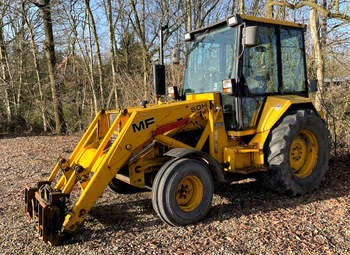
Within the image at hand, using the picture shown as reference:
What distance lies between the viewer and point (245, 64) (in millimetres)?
4551

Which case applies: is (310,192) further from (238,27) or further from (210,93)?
(238,27)

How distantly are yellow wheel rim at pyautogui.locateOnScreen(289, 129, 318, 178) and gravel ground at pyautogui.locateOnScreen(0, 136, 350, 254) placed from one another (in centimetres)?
41

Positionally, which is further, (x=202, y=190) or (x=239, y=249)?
(x=202, y=190)

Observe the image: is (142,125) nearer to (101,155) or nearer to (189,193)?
(101,155)

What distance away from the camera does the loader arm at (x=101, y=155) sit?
3.38 metres

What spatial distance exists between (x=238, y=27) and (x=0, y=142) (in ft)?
34.7

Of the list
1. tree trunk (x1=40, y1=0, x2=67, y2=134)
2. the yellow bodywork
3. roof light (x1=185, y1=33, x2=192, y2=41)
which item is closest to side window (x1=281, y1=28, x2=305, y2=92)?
the yellow bodywork

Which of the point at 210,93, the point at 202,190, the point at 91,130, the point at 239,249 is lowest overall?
the point at 239,249

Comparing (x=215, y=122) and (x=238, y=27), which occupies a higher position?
(x=238, y=27)

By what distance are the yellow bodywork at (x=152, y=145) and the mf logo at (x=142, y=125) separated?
13 mm

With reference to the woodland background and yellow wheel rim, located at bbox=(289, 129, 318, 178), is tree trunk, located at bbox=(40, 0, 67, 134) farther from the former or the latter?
yellow wheel rim, located at bbox=(289, 129, 318, 178)

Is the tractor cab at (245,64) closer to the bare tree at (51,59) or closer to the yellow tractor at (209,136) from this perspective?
the yellow tractor at (209,136)

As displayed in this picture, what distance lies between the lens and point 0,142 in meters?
11.6

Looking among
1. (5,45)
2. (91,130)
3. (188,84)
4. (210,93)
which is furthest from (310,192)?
(5,45)
